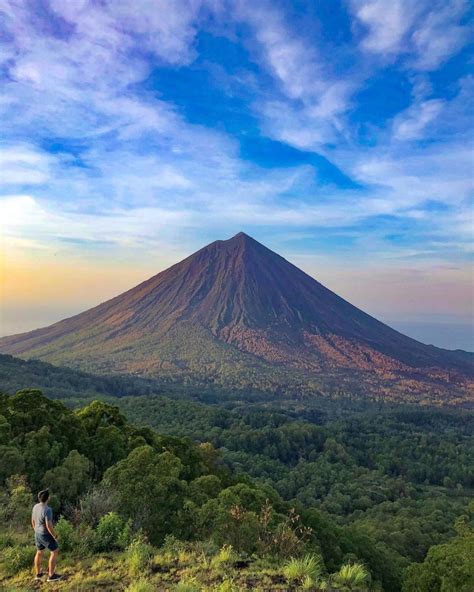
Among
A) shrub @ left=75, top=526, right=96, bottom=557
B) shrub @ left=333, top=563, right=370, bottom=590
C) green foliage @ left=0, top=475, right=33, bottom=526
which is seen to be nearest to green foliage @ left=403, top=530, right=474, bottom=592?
shrub @ left=333, top=563, right=370, bottom=590

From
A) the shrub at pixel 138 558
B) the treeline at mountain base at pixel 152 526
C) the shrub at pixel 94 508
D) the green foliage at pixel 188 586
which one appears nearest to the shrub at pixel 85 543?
the treeline at mountain base at pixel 152 526

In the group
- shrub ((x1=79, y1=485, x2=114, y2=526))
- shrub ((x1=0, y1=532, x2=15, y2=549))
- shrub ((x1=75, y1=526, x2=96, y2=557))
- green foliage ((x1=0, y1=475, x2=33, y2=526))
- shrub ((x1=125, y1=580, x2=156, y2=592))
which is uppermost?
shrub ((x1=125, y1=580, x2=156, y2=592))

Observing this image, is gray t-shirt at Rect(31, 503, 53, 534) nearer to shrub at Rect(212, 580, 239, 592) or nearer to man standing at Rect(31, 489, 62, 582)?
man standing at Rect(31, 489, 62, 582)

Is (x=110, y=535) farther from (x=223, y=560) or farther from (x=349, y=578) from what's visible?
(x=349, y=578)

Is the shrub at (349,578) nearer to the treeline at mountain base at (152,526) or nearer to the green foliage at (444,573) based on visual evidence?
the treeline at mountain base at (152,526)

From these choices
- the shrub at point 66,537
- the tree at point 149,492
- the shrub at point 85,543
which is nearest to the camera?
the shrub at point 85,543

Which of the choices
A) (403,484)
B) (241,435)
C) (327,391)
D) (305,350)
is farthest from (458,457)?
(305,350)
